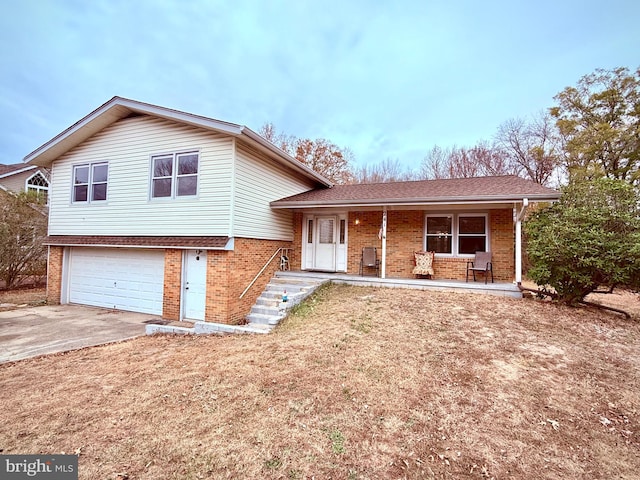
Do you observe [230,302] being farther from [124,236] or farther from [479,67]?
[479,67]

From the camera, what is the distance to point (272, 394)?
12.8 feet

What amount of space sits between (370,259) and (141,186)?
25.1ft

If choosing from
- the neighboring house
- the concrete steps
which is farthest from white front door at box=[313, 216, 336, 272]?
the neighboring house

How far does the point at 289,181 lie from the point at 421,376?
27.1 feet

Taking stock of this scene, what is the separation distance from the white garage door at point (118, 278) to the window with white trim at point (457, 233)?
28.7 ft

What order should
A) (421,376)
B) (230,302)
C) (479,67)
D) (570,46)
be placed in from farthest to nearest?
(479,67) < (570,46) < (230,302) < (421,376)

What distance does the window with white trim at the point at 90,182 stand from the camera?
32.0 feet

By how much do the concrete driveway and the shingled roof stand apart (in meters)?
5.32

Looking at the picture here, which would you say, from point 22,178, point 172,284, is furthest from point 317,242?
point 22,178

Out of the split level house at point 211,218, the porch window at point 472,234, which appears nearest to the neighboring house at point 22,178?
the split level house at point 211,218

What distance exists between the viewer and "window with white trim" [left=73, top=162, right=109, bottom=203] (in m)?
9.76

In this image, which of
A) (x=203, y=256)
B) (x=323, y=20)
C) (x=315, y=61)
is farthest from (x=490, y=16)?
(x=203, y=256)

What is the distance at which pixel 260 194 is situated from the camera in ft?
30.1

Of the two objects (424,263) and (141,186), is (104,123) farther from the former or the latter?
(424,263)
